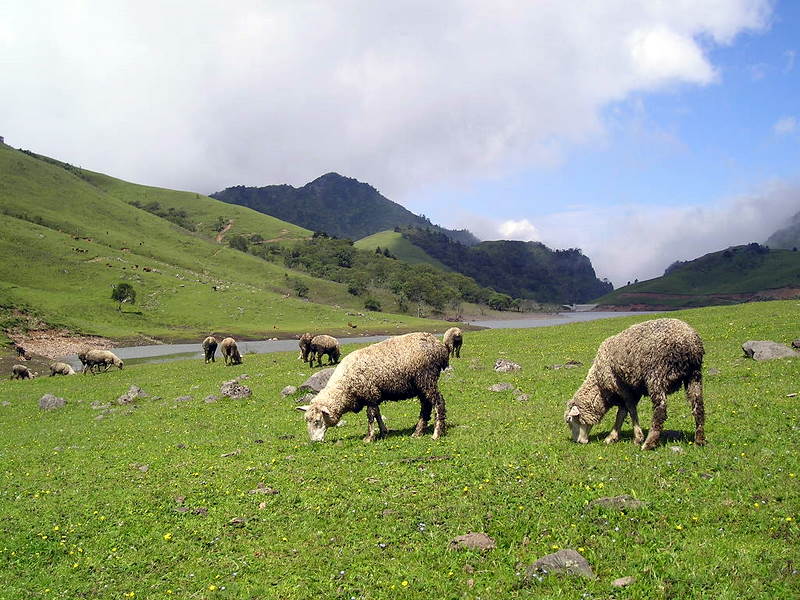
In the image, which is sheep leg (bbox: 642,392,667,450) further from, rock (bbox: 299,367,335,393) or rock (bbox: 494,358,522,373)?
rock (bbox: 299,367,335,393)

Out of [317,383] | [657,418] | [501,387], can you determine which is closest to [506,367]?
[501,387]

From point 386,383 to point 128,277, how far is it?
13473 cm

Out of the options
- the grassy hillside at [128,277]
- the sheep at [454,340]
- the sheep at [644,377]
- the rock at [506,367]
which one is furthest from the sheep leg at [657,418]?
the grassy hillside at [128,277]

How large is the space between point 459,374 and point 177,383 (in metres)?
22.2

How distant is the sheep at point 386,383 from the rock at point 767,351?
18.0 metres

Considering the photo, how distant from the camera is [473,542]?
9.05 m

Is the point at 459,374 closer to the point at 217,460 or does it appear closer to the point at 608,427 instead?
the point at 608,427

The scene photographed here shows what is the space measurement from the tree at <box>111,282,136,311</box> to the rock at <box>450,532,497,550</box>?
118 m

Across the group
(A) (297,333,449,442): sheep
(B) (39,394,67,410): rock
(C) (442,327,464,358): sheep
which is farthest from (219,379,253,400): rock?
(C) (442,327,464,358): sheep

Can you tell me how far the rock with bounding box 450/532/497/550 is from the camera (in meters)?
8.89

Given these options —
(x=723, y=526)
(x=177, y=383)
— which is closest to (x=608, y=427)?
(x=723, y=526)

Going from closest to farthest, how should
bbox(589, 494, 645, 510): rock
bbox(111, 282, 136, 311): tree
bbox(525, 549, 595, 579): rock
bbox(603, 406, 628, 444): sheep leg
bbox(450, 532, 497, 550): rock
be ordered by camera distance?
1. bbox(525, 549, 595, 579): rock
2. bbox(450, 532, 497, 550): rock
3. bbox(589, 494, 645, 510): rock
4. bbox(603, 406, 628, 444): sheep leg
5. bbox(111, 282, 136, 311): tree

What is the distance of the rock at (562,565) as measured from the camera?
7.73 meters

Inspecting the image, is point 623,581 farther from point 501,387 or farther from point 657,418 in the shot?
point 501,387
